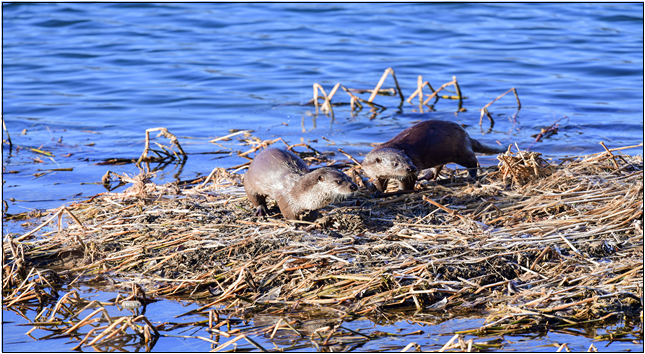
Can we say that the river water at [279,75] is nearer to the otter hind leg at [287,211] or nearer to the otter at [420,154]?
the otter at [420,154]

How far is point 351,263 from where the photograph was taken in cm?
400

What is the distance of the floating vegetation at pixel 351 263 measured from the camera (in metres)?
3.49

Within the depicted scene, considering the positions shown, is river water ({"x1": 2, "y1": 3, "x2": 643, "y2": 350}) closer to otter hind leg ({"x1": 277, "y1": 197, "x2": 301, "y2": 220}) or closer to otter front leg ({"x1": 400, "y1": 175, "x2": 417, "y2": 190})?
otter front leg ({"x1": 400, "y1": 175, "x2": 417, "y2": 190})

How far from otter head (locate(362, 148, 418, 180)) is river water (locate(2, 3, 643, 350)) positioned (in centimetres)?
250

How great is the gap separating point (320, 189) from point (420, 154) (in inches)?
55.5

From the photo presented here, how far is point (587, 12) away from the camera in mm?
18422

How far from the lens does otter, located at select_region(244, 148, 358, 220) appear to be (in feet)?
15.0

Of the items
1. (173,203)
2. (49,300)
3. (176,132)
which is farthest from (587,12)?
(49,300)

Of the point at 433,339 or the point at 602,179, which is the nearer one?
the point at 433,339

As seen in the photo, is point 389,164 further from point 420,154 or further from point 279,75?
point 279,75

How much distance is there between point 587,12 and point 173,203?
16383mm

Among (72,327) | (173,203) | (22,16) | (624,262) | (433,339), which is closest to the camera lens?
(433,339)

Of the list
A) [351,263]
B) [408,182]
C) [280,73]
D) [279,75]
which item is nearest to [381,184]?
[408,182]

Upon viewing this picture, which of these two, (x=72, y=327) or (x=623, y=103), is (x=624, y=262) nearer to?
(x=72, y=327)
